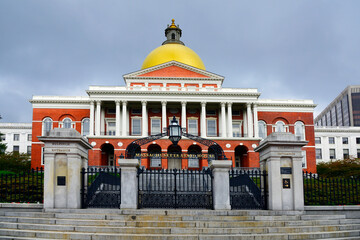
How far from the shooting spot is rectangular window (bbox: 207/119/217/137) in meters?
57.3

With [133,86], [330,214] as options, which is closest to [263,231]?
[330,214]

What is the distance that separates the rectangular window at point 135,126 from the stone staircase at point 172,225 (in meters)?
43.4

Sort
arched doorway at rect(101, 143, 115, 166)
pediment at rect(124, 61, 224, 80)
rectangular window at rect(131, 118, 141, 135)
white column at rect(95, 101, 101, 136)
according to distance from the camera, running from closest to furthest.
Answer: white column at rect(95, 101, 101, 136), arched doorway at rect(101, 143, 115, 166), rectangular window at rect(131, 118, 141, 135), pediment at rect(124, 61, 224, 80)

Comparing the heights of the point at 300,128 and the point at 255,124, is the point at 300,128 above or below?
below

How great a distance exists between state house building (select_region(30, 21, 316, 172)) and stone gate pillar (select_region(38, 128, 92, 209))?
38563mm

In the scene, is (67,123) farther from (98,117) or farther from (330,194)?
(330,194)

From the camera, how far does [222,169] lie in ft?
45.7

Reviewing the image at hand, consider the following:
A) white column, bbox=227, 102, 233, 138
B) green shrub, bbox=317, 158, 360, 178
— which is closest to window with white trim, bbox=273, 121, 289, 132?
white column, bbox=227, 102, 233, 138

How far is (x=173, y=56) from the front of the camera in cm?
6156

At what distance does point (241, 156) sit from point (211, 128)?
5813 millimetres

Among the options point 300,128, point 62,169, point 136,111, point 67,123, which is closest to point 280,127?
point 300,128

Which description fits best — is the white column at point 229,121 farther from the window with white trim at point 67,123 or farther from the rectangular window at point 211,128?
the window with white trim at point 67,123

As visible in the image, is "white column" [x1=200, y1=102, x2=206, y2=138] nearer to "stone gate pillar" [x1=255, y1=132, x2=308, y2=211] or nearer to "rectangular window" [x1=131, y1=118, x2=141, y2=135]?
"rectangular window" [x1=131, y1=118, x2=141, y2=135]

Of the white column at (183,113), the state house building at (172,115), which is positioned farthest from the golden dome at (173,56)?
the white column at (183,113)
